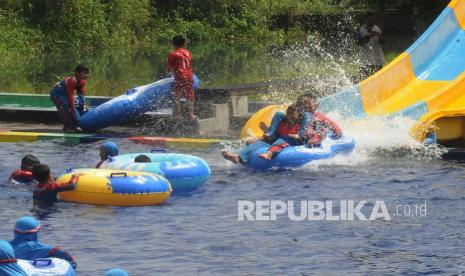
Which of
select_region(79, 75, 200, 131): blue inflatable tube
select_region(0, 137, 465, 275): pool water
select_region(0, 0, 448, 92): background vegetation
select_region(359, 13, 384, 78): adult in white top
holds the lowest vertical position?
select_region(0, 137, 465, 275): pool water

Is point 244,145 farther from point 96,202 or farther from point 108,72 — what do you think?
point 108,72

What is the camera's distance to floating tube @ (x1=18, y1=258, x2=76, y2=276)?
747 cm

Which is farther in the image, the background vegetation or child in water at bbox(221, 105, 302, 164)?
the background vegetation

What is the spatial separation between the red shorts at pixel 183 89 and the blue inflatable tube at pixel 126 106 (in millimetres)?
120

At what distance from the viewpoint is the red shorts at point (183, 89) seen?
15820 millimetres

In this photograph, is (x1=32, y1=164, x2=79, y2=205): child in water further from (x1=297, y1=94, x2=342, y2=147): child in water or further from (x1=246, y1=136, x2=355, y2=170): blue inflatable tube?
(x1=297, y1=94, x2=342, y2=147): child in water

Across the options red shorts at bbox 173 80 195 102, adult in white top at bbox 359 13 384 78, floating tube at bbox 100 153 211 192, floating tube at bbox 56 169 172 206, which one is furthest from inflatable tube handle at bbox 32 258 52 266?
adult in white top at bbox 359 13 384 78

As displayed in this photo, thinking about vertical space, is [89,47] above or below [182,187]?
above

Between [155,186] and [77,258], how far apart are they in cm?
199

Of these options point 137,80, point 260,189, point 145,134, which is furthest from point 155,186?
point 137,80

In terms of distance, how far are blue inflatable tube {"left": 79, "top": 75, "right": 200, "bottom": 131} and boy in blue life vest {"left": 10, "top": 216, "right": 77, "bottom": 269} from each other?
7.73 metres

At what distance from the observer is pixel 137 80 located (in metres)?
24.4

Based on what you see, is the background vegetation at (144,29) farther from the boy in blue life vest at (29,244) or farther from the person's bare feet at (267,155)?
the boy in blue life vest at (29,244)

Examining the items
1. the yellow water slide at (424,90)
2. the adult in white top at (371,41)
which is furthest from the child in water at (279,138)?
the adult in white top at (371,41)
